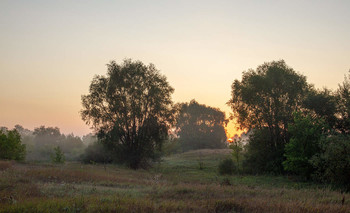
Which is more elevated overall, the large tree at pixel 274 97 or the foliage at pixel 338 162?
the large tree at pixel 274 97

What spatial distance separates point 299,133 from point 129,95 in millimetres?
24312

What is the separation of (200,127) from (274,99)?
66539 millimetres

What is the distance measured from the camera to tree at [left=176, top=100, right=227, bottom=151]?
9925 cm

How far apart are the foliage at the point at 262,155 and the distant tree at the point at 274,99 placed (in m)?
0.18

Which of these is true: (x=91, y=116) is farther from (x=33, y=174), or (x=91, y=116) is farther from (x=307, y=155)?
(x=307, y=155)

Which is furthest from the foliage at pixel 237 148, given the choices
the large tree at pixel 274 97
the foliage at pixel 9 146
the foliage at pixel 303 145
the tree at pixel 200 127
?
the tree at pixel 200 127

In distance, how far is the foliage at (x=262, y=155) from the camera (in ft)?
117

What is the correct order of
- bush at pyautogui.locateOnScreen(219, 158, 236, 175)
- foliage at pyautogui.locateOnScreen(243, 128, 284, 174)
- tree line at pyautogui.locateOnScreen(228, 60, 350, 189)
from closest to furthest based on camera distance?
tree line at pyautogui.locateOnScreen(228, 60, 350, 189) → foliage at pyautogui.locateOnScreen(243, 128, 284, 174) → bush at pyautogui.locateOnScreen(219, 158, 236, 175)

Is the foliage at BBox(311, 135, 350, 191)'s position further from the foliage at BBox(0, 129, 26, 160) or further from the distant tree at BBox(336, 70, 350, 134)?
the foliage at BBox(0, 129, 26, 160)

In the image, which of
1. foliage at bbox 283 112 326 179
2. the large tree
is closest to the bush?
the large tree

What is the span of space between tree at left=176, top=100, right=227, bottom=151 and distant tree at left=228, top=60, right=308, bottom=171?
5947cm

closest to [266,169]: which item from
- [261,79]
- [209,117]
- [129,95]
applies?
[261,79]

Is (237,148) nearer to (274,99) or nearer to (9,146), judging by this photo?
(274,99)

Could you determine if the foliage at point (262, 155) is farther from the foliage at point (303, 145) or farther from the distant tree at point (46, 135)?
the distant tree at point (46, 135)
